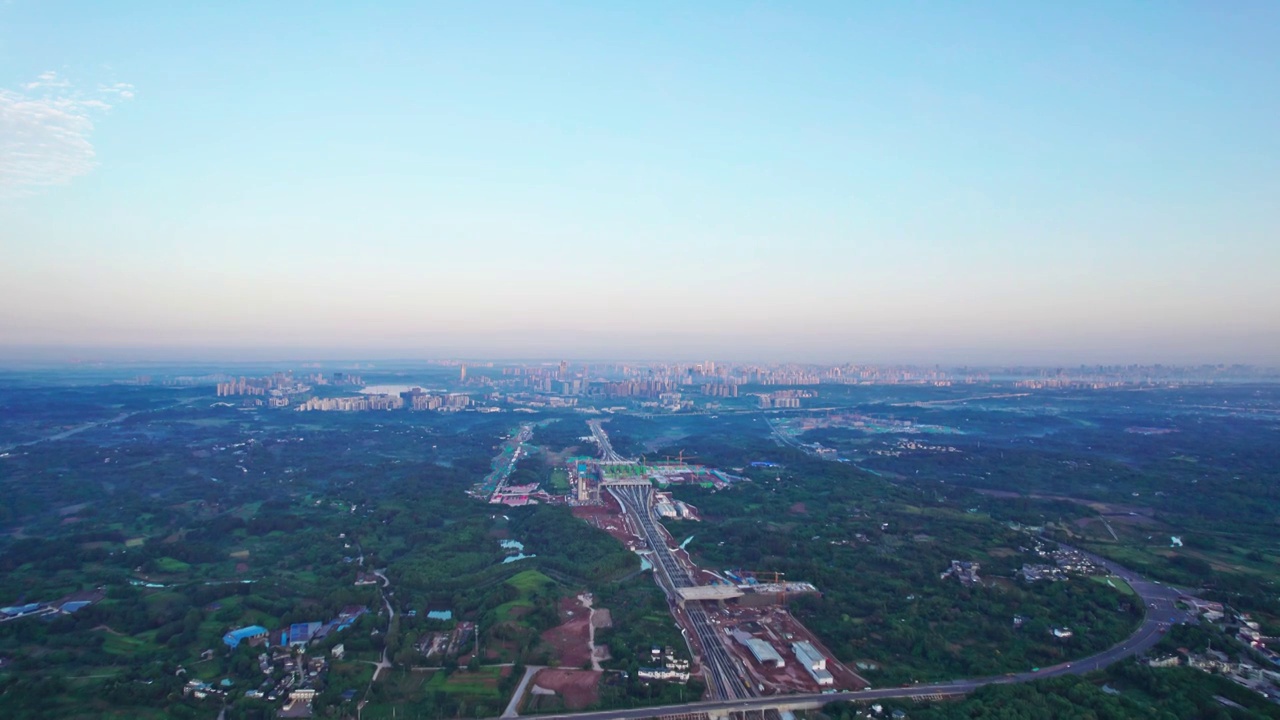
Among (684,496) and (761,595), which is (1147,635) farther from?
(684,496)

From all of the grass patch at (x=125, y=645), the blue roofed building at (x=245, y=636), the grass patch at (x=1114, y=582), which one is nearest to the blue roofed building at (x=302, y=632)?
the blue roofed building at (x=245, y=636)

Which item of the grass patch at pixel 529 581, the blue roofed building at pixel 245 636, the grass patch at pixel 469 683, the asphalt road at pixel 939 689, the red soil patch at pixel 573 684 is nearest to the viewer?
the asphalt road at pixel 939 689

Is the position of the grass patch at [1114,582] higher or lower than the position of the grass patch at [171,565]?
higher

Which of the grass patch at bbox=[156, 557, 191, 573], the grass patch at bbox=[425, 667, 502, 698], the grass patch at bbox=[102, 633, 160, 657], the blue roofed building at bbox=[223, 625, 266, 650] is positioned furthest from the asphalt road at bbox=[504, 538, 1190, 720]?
the grass patch at bbox=[156, 557, 191, 573]

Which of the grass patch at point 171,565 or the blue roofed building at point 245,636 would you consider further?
the grass patch at point 171,565

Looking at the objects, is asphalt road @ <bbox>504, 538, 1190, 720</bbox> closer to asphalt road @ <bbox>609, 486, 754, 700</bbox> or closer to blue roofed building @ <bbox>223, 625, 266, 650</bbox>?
asphalt road @ <bbox>609, 486, 754, 700</bbox>

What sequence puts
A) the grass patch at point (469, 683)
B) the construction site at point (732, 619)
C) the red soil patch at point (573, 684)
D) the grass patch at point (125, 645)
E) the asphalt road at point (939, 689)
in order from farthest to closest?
the grass patch at point (125, 645) → the construction site at point (732, 619) → the grass patch at point (469, 683) → the red soil patch at point (573, 684) → the asphalt road at point (939, 689)

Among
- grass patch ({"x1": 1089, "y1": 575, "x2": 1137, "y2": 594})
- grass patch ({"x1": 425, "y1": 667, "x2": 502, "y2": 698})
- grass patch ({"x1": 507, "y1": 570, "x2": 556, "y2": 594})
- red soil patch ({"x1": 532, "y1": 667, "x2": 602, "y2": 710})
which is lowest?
red soil patch ({"x1": 532, "y1": 667, "x2": 602, "y2": 710})

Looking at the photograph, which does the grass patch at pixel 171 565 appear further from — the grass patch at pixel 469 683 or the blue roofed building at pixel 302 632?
the grass patch at pixel 469 683

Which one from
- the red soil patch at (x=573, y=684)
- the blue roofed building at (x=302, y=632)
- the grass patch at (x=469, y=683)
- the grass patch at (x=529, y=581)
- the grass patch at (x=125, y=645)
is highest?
the grass patch at (x=529, y=581)
